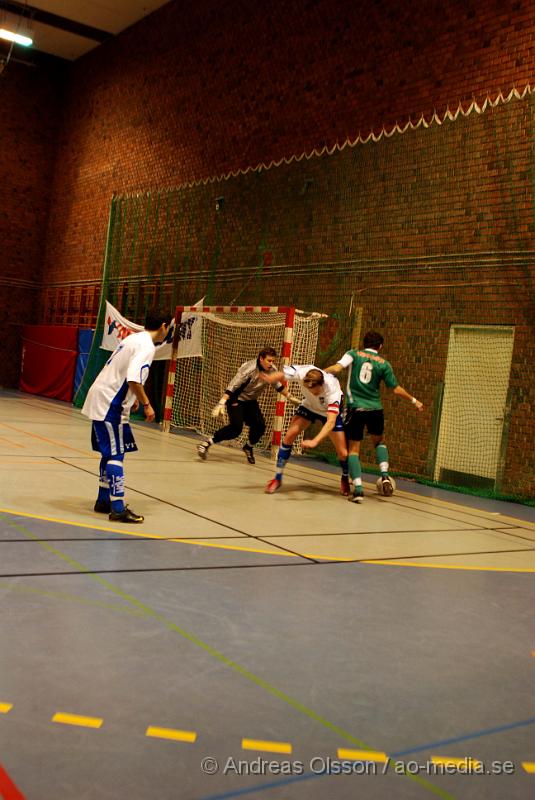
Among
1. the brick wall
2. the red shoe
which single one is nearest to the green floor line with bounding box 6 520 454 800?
the red shoe

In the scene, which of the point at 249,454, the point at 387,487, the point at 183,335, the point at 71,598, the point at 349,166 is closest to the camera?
the point at 71,598

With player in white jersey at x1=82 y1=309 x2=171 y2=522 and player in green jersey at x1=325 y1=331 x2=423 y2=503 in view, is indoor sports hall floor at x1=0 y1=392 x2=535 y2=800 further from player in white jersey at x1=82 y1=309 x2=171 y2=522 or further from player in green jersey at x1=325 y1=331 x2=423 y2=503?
player in green jersey at x1=325 y1=331 x2=423 y2=503

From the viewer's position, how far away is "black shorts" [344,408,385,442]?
29.7ft

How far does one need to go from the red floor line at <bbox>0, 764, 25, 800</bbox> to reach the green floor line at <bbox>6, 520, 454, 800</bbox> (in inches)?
45.3

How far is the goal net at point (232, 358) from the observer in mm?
12906

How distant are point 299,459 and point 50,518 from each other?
6.66 m

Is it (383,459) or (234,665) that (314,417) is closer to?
(383,459)

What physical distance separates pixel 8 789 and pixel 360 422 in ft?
23.1

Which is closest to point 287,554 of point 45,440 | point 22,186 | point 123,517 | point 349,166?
point 123,517

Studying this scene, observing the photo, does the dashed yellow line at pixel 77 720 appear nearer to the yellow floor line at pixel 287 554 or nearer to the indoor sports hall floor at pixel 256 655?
the indoor sports hall floor at pixel 256 655

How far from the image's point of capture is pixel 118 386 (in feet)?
20.8

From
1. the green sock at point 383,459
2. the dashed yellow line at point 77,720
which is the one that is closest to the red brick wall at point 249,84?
the green sock at point 383,459

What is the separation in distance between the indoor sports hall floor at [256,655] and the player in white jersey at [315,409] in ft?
4.46

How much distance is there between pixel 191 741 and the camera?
271cm
